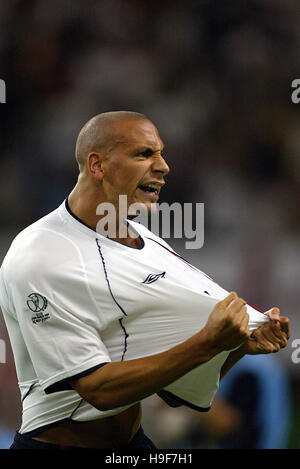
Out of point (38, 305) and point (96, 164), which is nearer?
point (38, 305)

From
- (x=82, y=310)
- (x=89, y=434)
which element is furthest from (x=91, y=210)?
(x=89, y=434)

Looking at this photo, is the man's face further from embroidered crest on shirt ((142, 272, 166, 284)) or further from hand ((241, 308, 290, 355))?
hand ((241, 308, 290, 355))

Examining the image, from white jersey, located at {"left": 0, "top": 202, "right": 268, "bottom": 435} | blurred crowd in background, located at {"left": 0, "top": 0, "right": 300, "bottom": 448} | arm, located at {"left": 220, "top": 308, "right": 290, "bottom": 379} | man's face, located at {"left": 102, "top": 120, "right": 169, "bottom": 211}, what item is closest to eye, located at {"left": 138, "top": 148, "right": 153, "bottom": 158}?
man's face, located at {"left": 102, "top": 120, "right": 169, "bottom": 211}

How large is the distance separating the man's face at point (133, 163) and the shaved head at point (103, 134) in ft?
0.03

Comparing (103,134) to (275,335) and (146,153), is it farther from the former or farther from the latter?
(275,335)

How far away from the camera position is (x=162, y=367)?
79.7 inches

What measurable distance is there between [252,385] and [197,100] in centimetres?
231

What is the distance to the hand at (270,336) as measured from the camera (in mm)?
2357

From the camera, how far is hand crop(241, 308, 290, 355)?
236cm

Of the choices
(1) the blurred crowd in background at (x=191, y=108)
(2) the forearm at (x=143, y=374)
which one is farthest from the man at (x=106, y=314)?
(1) the blurred crowd in background at (x=191, y=108)

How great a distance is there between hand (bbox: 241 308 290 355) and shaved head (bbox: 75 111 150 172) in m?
0.82

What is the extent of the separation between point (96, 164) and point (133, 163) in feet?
0.43

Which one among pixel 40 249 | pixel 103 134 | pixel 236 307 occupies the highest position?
pixel 103 134

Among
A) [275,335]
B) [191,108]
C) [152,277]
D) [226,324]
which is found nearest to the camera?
[226,324]
